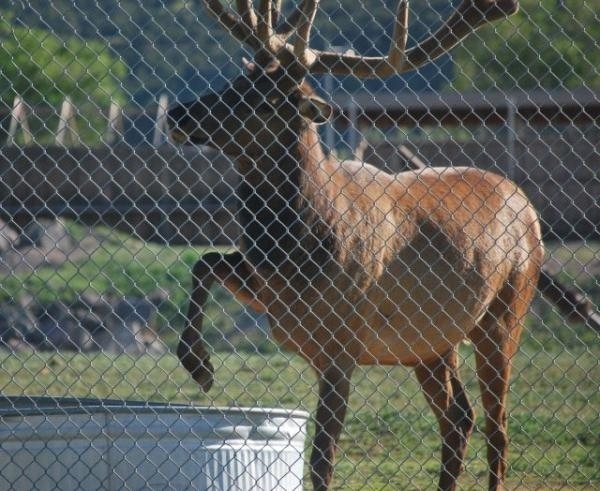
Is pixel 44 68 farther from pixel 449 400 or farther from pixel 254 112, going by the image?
pixel 449 400

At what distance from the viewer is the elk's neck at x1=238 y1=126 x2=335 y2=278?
6965mm

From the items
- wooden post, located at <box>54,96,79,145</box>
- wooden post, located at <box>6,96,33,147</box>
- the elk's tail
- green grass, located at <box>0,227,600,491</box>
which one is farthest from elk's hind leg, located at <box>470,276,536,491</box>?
wooden post, located at <box>6,96,33,147</box>

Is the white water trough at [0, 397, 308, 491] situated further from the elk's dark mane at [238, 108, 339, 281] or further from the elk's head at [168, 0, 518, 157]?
the elk's head at [168, 0, 518, 157]

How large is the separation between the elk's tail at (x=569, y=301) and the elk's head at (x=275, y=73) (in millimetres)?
2250

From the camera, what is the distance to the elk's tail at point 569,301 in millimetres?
8227

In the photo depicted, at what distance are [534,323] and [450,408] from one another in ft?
31.7

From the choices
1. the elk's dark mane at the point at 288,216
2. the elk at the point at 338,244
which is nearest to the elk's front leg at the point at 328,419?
the elk at the point at 338,244

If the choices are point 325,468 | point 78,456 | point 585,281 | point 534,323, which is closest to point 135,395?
point 325,468

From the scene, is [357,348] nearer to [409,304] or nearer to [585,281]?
[409,304]

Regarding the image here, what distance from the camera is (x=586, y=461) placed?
8039 mm

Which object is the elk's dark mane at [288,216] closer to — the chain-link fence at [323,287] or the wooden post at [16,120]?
the chain-link fence at [323,287]

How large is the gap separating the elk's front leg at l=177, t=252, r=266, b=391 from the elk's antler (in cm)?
117

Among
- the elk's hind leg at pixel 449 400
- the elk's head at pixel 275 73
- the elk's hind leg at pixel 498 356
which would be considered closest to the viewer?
the elk's head at pixel 275 73

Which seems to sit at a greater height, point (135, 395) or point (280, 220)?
point (280, 220)
